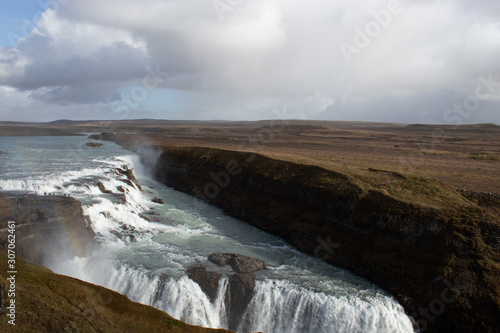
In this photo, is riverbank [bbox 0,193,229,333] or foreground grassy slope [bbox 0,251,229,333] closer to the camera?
foreground grassy slope [bbox 0,251,229,333]

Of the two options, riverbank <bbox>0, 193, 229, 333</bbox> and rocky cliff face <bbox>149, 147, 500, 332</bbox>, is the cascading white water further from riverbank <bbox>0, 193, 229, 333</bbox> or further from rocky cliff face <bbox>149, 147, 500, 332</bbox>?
riverbank <bbox>0, 193, 229, 333</bbox>

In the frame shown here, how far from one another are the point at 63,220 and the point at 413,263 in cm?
2765

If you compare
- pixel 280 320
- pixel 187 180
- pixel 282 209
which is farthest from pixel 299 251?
pixel 187 180

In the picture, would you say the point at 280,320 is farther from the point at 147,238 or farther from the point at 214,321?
the point at 147,238

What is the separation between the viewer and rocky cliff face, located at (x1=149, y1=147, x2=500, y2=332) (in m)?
22.4

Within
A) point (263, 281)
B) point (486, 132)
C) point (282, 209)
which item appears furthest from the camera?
point (486, 132)

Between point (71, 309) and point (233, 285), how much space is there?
10513 mm

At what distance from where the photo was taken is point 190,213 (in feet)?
137

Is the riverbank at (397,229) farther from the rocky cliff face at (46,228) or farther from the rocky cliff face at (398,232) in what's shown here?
the rocky cliff face at (46,228)

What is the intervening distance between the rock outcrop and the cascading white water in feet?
1.22

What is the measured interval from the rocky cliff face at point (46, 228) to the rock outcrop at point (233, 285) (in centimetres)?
994

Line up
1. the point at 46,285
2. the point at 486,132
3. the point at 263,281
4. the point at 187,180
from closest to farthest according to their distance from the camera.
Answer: the point at 46,285
the point at 263,281
the point at 187,180
the point at 486,132

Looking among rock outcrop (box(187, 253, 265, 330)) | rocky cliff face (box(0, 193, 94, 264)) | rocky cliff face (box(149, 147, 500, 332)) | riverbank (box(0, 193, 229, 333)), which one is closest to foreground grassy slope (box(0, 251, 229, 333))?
riverbank (box(0, 193, 229, 333))

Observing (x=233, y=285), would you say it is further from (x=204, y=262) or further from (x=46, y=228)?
(x=46, y=228)
